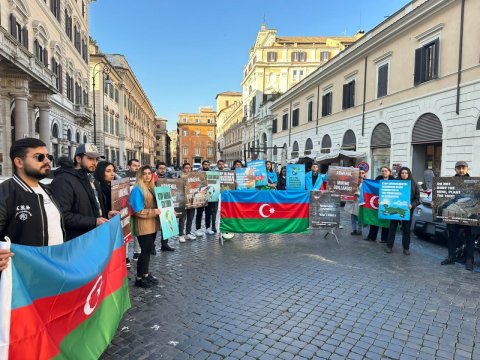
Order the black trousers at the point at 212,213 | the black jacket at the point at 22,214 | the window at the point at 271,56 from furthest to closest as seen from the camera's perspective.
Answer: the window at the point at 271,56
the black trousers at the point at 212,213
the black jacket at the point at 22,214

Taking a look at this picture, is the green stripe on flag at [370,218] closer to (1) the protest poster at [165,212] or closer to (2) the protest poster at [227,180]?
(2) the protest poster at [227,180]

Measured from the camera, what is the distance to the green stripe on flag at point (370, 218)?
793 centimetres

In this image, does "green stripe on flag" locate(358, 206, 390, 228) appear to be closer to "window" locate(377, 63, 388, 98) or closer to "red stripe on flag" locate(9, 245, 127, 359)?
"red stripe on flag" locate(9, 245, 127, 359)

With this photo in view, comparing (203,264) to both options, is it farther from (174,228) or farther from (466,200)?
(466,200)

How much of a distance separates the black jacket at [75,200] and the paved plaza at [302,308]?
1323 millimetres

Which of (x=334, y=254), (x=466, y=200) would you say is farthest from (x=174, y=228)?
(x=466, y=200)

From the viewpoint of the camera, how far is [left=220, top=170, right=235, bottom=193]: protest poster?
9617 millimetres

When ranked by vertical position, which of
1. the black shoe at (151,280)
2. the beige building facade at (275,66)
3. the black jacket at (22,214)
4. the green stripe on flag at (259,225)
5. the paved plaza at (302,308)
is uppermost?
the beige building facade at (275,66)

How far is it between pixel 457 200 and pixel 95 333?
645cm

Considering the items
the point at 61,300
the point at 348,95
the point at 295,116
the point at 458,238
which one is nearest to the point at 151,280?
the point at 61,300

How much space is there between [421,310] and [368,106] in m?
19.5

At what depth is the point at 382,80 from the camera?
65.6ft

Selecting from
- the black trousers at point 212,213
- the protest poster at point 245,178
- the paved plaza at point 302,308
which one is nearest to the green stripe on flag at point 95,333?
the paved plaza at point 302,308

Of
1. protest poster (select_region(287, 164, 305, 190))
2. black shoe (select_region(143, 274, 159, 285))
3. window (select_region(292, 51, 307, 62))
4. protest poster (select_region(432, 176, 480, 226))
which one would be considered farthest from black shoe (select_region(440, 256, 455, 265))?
window (select_region(292, 51, 307, 62))
